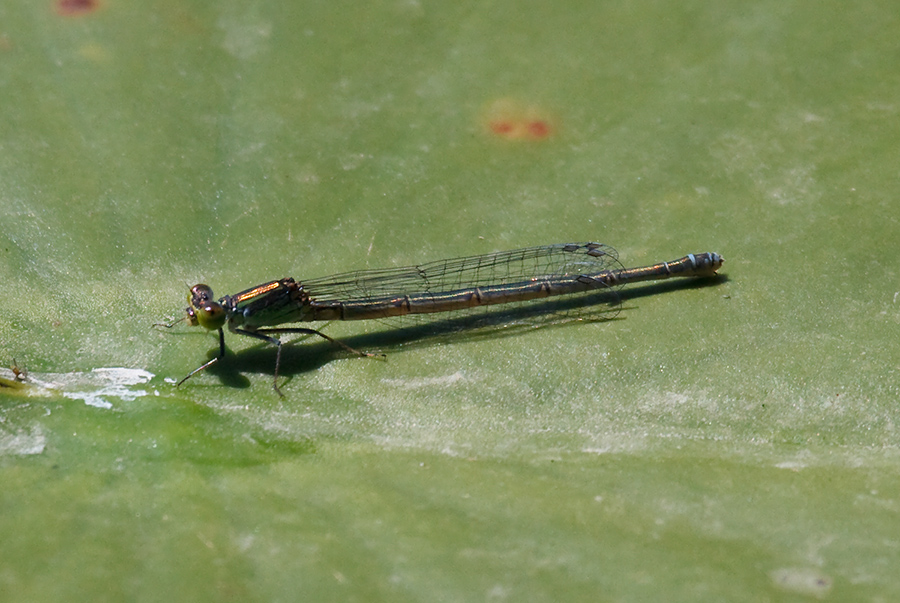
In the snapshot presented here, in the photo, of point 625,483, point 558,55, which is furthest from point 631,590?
point 558,55

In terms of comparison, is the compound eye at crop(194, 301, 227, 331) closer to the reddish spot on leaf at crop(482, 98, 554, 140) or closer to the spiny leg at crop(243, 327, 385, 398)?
the spiny leg at crop(243, 327, 385, 398)

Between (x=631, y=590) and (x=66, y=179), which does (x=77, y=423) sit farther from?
(x=631, y=590)

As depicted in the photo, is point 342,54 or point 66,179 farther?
point 342,54

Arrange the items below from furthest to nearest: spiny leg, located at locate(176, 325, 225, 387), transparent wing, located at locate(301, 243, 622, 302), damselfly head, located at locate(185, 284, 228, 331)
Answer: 1. transparent wing, located at locate(301, 243, 622, 302)
2. damselfly head, located at locate(185, 284, 228, 331)
3. spiny leg, located at locate(176, 325, 225, 387)

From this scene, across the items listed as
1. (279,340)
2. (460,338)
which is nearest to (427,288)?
(460,338)

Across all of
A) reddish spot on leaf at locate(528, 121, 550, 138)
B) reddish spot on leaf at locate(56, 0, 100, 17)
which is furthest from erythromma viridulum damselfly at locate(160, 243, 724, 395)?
Result: reddish spot on leaf at locate(56, 0, 100, 17)

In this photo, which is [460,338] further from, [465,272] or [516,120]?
[516,120]

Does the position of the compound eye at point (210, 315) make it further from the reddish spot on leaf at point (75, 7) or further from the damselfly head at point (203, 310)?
the reddish spot on leaf at point (75, 7)
